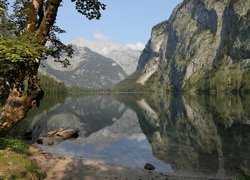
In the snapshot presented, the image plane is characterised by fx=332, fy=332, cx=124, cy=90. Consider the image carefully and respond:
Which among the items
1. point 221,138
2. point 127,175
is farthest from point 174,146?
point 127,175

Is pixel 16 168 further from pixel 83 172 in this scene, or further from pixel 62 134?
pixel 62 134

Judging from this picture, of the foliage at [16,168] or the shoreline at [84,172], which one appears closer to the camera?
the foliage at [16,168]

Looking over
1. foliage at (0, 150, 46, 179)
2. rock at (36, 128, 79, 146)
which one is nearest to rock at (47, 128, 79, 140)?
rock at (36, 128, 79, 146)

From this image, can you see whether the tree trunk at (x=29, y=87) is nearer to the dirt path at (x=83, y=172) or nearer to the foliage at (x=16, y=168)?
the foliage at (x=16, y=168)

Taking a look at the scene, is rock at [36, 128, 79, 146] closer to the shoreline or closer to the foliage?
the shoreline

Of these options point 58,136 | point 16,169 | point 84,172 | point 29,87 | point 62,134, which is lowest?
point 58,136

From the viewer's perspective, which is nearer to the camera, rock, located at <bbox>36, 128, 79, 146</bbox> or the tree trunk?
the tree trunk

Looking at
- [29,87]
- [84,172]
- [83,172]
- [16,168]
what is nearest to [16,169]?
[16,168]

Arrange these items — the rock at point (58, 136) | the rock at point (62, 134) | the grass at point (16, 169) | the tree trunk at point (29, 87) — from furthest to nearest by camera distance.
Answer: the rock at point (62, 134) < the rock at point (58, 136) < the grass at point (16, 169) < the tree trunk at point (29, 87)

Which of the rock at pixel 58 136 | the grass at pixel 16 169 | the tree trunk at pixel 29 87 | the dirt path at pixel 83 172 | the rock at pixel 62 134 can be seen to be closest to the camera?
the tree trunk at pixel 29 87

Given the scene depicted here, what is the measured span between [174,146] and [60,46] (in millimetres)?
38114

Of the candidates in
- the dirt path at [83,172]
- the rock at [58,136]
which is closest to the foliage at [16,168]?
the dirt path at [83,172]

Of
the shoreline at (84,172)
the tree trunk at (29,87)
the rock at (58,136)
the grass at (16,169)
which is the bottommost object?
the rock at (58,136)

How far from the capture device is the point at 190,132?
2884 inches
